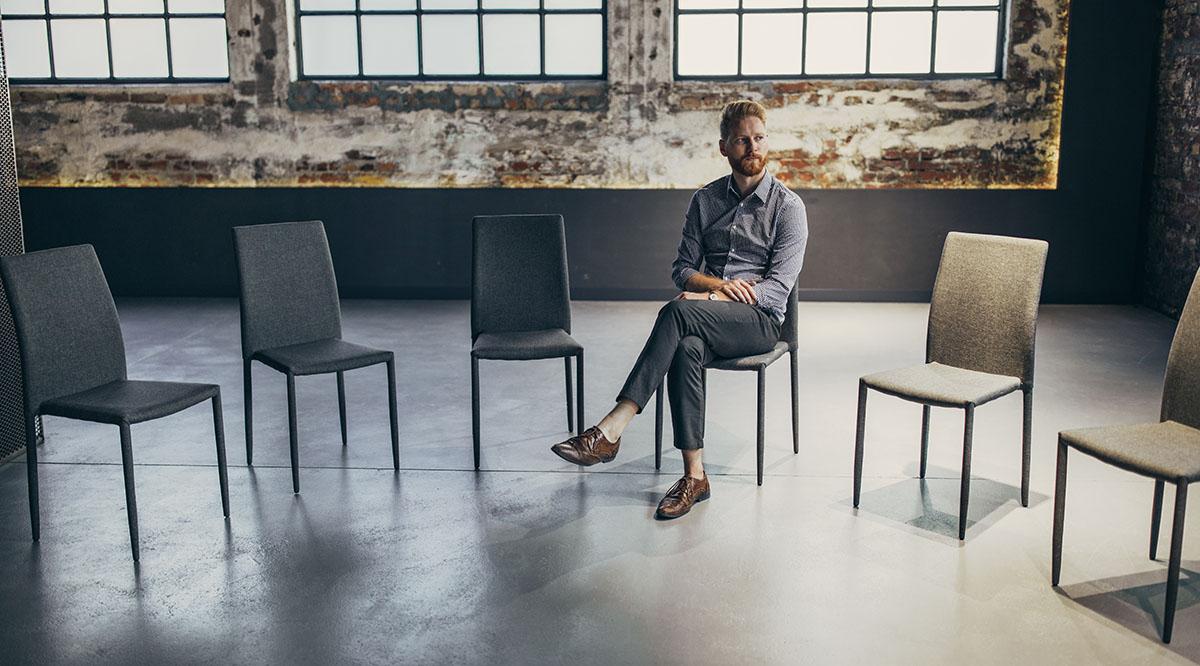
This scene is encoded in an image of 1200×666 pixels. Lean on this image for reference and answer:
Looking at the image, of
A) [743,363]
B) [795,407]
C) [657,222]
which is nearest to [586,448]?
[743,363]

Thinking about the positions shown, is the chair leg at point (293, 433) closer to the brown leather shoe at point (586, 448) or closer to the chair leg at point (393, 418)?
the chair leg at point (393, 418)

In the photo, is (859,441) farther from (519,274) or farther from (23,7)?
(23,7)

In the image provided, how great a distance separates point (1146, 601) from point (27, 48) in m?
7.76

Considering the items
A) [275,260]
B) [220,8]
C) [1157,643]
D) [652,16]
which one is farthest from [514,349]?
[220,8]

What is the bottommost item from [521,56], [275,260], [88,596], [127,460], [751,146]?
[88,596]

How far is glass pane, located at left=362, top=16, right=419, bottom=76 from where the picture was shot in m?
7.66

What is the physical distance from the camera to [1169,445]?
2986mm

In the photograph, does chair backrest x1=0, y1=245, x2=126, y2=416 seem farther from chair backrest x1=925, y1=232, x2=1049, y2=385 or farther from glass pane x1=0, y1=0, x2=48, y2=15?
glass pane x1=0, y1=0, x2=48, y2=15

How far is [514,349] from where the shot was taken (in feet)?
13.8

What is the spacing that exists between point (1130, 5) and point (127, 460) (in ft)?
21.4

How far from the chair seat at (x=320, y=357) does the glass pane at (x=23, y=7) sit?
498 centimetres

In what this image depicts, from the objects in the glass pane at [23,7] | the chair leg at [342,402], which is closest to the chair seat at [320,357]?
the chair leg at [342,402]

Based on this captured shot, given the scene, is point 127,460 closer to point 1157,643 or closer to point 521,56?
point 1157,643

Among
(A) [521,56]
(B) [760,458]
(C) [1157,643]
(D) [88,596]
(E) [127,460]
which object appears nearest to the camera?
(C) [1157,643]
